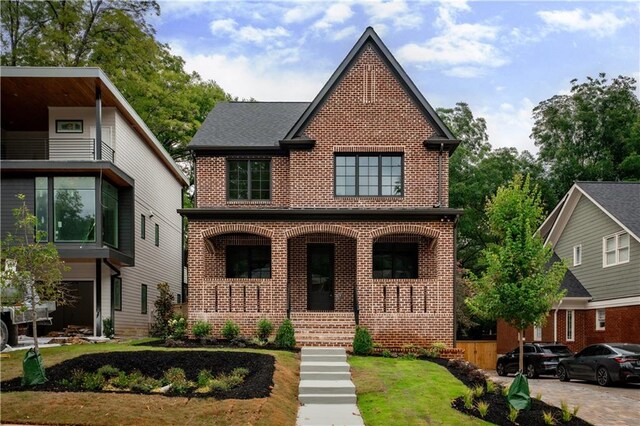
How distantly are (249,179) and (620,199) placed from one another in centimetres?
1576

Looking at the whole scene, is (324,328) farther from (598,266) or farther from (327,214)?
(598,266)

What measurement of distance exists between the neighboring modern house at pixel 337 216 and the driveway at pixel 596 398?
3.83m

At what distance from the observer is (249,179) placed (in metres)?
24.2

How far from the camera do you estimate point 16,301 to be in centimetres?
1538

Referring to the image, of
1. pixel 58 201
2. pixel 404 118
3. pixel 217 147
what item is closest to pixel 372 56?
pixel 404 118

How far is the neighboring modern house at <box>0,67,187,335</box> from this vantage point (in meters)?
22.7

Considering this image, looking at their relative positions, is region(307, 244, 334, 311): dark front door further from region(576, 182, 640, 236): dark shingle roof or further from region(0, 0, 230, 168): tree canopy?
region(0, 0, 230, 168): tree canopy

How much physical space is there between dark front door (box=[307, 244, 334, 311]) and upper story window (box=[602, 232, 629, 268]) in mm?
11987

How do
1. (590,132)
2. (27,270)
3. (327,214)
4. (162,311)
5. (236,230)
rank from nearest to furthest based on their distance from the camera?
(27,270) < (327,214) < (236,230) < (162,311) < (590,132)

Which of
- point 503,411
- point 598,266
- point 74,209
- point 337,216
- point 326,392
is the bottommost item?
point 503,411

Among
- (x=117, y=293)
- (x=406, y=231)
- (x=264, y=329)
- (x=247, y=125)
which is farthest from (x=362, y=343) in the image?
(x=117, y=293)

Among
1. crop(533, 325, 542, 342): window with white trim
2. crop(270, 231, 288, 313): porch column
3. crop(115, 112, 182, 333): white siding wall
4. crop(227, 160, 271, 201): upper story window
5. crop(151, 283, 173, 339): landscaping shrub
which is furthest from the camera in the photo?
crop(533, 325, 542, 342): window with white trim

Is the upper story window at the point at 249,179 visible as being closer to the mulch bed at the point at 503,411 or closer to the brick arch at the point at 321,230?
the brick arch at the point at 321,230

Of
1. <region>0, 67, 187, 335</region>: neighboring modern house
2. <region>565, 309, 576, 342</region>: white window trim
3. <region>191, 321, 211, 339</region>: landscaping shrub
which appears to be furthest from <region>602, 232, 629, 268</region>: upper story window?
<region>0, 67, 187, 335</region>: neighboring modern house
